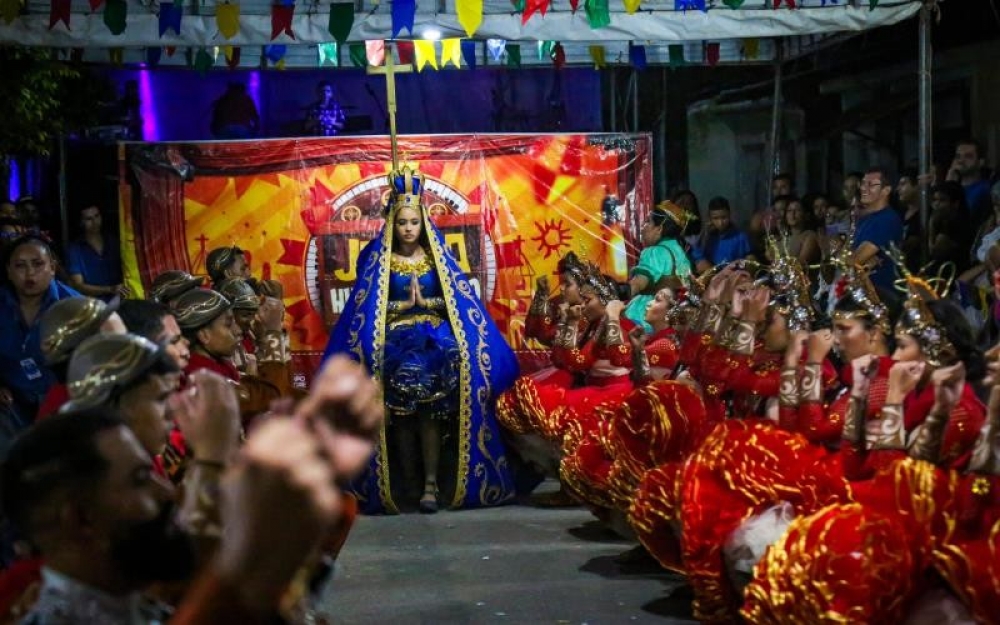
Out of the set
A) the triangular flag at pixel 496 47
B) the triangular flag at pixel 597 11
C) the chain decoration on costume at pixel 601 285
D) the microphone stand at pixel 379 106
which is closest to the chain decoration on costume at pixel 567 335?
the chain decoration on costume at pixel 601 285

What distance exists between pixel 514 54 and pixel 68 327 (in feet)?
34.7

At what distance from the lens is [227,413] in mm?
3027

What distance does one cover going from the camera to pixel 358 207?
14555 millimetres

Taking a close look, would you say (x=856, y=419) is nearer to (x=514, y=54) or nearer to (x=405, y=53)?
(x=405, y=53)

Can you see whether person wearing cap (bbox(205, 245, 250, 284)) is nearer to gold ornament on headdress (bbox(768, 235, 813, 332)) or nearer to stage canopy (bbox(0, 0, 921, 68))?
stage canopy (bbox(0, 0, 921, 68))

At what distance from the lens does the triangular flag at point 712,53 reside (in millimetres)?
14805

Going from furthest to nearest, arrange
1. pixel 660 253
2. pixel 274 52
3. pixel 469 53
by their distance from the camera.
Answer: pixel 274 52
pixel 469 53
pixel 660 253

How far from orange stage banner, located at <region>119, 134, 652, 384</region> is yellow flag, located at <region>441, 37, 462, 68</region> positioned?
40.1 inches

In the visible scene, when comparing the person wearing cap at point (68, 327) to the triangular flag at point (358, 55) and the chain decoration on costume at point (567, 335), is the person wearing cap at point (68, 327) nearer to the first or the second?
the chain decoration on costume at point (567, 335)

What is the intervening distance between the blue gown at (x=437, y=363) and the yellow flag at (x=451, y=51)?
2.97 m

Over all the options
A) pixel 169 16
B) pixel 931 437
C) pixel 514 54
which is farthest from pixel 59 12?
pixel 931 437

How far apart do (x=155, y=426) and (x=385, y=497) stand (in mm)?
7114

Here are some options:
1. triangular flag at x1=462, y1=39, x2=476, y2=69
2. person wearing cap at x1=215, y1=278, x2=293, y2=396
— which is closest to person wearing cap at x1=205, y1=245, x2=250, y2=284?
person wearing cap at x1=215, y1=278, x2=293, y2=396

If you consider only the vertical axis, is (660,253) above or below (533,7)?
below
